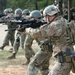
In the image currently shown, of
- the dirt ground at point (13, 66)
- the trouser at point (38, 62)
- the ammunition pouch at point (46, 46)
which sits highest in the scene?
the ammunition pouch at point (46, 46)

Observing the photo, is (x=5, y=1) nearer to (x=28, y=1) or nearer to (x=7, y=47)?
(x=28, y=1)

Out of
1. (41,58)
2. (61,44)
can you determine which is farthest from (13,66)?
(61,44)

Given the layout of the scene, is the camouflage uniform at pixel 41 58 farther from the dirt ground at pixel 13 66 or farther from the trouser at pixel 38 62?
the dirt ground at pixel 13 66

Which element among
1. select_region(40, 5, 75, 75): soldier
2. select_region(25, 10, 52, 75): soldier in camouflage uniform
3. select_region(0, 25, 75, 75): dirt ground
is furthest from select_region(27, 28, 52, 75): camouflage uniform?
select_region(0, 25, 75, 75): dirt ground

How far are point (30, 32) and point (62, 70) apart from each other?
0.93m

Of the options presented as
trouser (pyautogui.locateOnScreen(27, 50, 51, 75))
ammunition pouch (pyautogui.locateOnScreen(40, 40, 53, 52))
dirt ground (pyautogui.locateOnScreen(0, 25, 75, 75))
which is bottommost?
dirt ground (pyautogui.locateOnScreen(0, 25, 75, 75))

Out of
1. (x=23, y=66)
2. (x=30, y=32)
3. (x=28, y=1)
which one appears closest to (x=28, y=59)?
(x=23, y=66)

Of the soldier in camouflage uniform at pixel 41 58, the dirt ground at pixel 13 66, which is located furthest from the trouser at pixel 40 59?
the dirt ground at pixel 13 66

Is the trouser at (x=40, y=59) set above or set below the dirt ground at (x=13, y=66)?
above

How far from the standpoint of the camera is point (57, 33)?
588 cm

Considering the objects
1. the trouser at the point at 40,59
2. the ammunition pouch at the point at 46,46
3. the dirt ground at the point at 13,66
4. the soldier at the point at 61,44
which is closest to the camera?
the soldier at the point at 61,44

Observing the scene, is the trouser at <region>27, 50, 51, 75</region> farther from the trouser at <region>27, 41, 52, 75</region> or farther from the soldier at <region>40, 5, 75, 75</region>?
the soldier at <region>40, 5, 75, 75</region>

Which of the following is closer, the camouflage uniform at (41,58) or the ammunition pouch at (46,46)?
the camouflage uniform at (41,58)

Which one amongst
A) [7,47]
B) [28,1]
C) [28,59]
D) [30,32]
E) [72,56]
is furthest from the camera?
[28,1]
